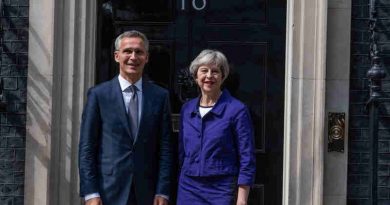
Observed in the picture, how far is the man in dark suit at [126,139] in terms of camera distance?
12.9 ft

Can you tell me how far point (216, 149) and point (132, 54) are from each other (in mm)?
681

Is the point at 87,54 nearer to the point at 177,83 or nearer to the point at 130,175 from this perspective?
the point at 177,83

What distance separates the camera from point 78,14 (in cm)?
536

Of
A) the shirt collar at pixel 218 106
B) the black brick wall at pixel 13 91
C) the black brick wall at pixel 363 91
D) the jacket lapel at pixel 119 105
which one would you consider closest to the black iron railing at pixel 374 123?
the black brick wall at pixel 363 91

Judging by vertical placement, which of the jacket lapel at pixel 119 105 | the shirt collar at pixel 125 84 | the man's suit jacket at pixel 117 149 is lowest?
the man's suit jacket at pixel 117 149

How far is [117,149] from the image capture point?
155 inches

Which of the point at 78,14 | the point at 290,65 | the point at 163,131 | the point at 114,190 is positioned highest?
the point at 78,14

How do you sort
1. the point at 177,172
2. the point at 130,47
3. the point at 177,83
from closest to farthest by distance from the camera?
the point at 130,47 < the point at 177,172 < the point at 177,83

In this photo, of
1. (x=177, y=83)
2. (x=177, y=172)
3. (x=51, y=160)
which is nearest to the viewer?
(x=177, y=172)

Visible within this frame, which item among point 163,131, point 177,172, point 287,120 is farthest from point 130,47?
point 287,120

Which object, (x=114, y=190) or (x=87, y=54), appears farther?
(x=87, y=54)

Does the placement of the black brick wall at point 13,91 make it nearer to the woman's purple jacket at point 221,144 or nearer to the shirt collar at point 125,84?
the shirt collar at point 125,84

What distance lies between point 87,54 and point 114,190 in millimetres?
1702

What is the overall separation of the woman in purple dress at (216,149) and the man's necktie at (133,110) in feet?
0.96
